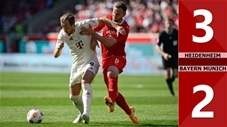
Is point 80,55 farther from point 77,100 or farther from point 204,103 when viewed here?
point 204,103

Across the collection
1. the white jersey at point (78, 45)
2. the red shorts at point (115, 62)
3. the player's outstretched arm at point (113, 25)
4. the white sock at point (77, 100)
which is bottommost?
the white sock at point (77, 100)

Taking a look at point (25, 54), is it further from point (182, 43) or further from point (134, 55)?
point (182, 43)

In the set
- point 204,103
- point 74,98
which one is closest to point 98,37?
point 74,98

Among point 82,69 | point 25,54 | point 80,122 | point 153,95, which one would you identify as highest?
point 82,69

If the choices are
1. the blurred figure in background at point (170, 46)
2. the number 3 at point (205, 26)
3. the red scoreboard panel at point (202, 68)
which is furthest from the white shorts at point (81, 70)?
the blurred figure in background at point (170, 46)

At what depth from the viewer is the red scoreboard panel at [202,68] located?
9.27 metres

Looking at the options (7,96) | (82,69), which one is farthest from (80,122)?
(7,96)

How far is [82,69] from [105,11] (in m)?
26.6

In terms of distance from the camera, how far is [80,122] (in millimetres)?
12578

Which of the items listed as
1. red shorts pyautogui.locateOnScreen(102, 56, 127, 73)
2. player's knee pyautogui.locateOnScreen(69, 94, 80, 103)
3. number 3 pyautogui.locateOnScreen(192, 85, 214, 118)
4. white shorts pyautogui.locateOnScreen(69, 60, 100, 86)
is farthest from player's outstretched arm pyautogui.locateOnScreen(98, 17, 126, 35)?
number 3 pyautogui.locateOnScreen(192, 85, 214, 118)

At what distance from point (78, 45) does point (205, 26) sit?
3.80 metres

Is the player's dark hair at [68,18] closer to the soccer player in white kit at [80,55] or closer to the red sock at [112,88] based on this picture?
the soccer player in white kit at [80,55]

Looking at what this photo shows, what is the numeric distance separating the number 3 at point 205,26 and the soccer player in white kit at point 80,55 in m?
2.93

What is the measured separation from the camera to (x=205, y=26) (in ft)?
30.4
